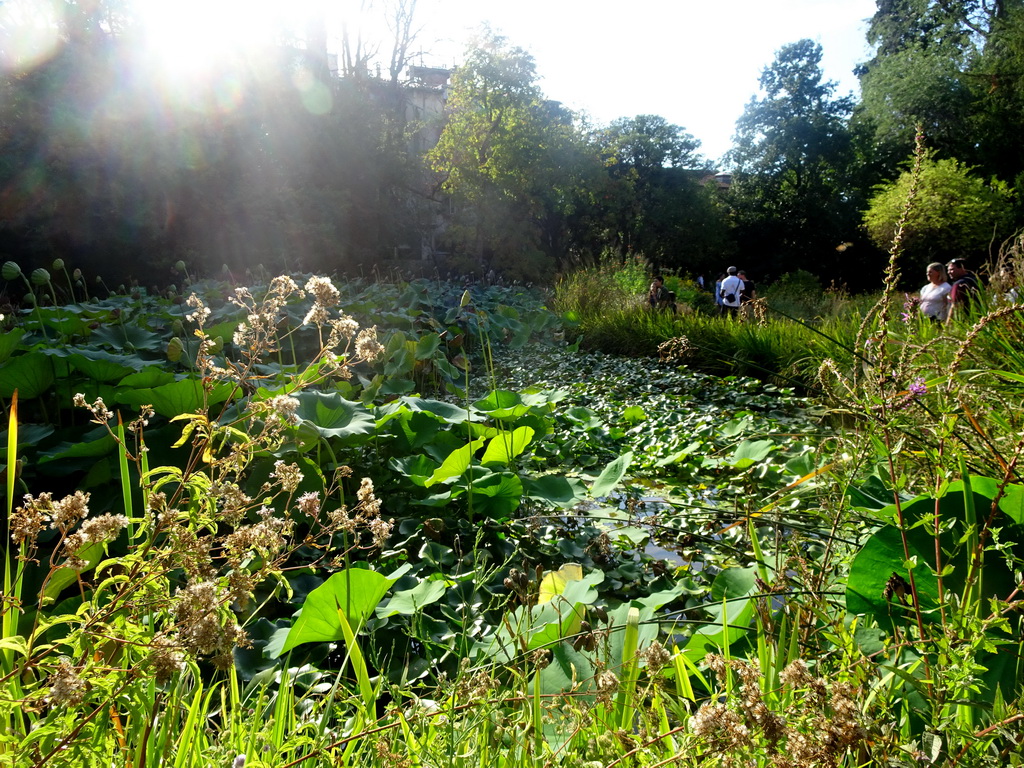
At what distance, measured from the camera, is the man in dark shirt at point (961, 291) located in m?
3.96

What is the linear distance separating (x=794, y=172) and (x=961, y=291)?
24385 millimetres

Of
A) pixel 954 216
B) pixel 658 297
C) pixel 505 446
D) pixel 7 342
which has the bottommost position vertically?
pixel 505 446

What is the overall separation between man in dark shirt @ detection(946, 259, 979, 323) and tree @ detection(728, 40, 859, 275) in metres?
20.0

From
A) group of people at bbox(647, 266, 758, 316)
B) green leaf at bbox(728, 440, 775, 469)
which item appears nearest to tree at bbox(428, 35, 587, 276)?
group of people at bbox(647, 266, 758, 316)

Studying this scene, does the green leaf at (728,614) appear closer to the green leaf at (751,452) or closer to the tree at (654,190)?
the green leaf at (751,452)

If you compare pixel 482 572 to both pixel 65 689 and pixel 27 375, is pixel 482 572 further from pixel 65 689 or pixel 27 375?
pixel 27 375

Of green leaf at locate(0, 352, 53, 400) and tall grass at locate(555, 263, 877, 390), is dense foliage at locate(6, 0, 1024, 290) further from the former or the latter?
green leaf at locate(0, 352, 53, 400)

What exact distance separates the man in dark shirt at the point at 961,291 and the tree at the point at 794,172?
65.7 feet

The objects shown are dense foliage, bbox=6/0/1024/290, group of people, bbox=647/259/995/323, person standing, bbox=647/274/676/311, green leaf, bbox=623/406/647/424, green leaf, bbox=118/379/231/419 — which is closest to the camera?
green leaf, bbox=118/379/231/419

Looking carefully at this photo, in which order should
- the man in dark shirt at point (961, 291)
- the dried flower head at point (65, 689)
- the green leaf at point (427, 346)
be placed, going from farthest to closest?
1. the green leaf at point (427, 346)
2. the man in dark shirt at point (961, 291)
3. the dried flower head at point (65, 689)

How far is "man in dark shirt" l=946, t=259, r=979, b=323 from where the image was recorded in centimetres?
396

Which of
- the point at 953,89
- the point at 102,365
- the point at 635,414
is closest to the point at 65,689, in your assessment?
the point at 102,365

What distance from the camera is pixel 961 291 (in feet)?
14.3

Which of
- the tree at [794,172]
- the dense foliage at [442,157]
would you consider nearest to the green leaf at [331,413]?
the dense foliage at [442,157]
